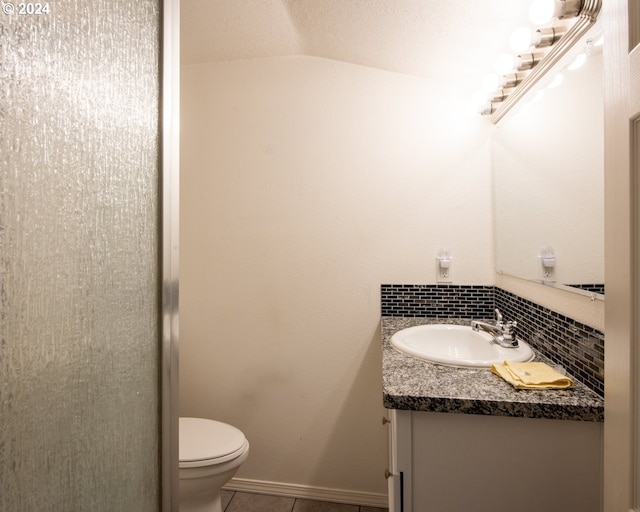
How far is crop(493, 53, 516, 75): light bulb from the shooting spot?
1.43 meters

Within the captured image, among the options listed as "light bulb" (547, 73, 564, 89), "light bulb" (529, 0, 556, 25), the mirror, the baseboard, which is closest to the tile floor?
the baseboard

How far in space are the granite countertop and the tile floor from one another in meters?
1.19

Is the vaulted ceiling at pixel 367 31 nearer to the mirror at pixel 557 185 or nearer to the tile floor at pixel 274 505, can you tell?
the mirror at pixel 557 185

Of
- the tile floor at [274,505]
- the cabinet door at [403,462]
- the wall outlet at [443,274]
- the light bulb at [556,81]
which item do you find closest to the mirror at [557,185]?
the light bulb at [556,81]

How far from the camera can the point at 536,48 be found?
4.21ft

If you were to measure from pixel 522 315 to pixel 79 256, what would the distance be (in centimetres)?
155

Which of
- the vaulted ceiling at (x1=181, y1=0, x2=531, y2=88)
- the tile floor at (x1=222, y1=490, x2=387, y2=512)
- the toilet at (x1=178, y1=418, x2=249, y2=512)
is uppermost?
the vaulted ceiling at (x1=181, y1=0, x2=531, y2=88)

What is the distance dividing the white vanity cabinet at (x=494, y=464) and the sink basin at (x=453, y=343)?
1.18 ft

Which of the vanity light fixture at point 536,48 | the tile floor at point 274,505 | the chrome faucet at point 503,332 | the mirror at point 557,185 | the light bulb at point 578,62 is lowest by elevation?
the tile floor at point 274,505

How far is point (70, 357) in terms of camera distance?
46cm

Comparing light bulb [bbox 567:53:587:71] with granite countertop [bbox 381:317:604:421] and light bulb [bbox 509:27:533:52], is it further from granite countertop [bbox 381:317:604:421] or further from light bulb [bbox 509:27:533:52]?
granite countertop [bbox 381:317:604:421]

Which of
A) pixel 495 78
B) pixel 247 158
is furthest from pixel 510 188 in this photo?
pixel 247 158

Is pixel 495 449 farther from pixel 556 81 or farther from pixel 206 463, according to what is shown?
pixel 556 81

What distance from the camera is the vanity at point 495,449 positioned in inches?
36.6
